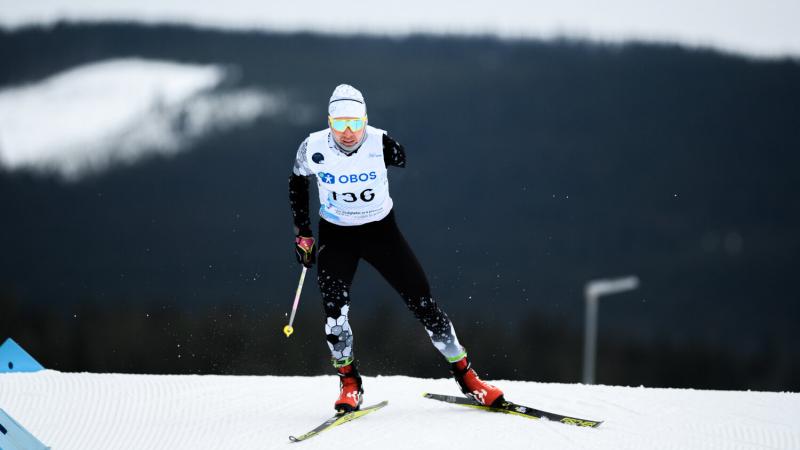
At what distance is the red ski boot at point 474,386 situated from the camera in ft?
18.0

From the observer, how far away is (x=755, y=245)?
131250mm

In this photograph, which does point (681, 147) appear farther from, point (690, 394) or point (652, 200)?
point (690, 394)

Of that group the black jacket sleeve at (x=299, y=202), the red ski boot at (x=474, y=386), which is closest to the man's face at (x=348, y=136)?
the black jacket sleeve at (x=299, y=202)

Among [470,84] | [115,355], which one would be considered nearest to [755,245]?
[470,84]

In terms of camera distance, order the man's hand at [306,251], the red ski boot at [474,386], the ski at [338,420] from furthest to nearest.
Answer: the red ski boot at [474,386], the man's hand at [306,251], the ski at [338,420]

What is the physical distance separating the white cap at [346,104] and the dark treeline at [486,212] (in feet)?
94.4

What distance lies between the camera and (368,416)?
5.43m

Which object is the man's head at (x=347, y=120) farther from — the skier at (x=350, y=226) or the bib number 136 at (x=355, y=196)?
the bib number 136 at (x=355, y=196)

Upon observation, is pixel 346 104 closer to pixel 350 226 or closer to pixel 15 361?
pixel 350 226

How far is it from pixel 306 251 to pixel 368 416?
0.94 meters

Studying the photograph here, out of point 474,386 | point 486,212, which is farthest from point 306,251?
point 486,212

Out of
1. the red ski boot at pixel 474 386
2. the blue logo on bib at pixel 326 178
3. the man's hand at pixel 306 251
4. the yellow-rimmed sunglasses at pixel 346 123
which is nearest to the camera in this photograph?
the yellow-rimmed sunglasses at pixel 346 123

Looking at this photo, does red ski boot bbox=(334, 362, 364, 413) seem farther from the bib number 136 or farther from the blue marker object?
the blue marker object

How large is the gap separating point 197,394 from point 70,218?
80.5m
